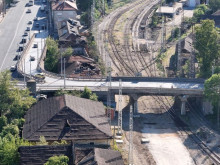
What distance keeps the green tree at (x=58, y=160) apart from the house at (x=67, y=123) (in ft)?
25.6

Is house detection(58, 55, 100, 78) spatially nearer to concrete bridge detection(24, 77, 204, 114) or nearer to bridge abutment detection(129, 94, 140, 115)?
concrete bridge detection(24, 77, 204, 114)

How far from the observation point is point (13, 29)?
402 feet

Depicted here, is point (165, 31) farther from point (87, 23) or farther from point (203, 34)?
point (203, 34)

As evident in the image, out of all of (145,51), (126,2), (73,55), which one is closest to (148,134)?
(73,55)

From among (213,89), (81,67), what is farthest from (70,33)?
(213,89)

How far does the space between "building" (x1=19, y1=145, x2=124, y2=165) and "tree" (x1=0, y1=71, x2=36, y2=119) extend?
42.9 ft

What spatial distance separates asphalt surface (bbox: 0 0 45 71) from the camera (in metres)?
105

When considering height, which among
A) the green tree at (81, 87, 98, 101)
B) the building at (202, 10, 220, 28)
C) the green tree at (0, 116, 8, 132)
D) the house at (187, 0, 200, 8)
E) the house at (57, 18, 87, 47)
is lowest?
the green tree at (0, 116, 8, 132)

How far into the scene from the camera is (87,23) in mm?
124875

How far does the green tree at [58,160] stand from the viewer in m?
62.2

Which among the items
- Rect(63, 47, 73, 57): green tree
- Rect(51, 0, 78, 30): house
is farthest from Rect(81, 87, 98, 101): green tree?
Rect(51, 0, 78, 30): house

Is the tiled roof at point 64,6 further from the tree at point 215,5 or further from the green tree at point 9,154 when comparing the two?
the green tree at point 9,154

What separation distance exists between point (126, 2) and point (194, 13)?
24.2 meters

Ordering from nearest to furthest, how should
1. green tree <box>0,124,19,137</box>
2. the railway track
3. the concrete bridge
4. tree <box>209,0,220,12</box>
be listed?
green tree <box>0,124,19,137</box> < the railway track < the concrete bridge < tree <box>209,0,220,12</box>
